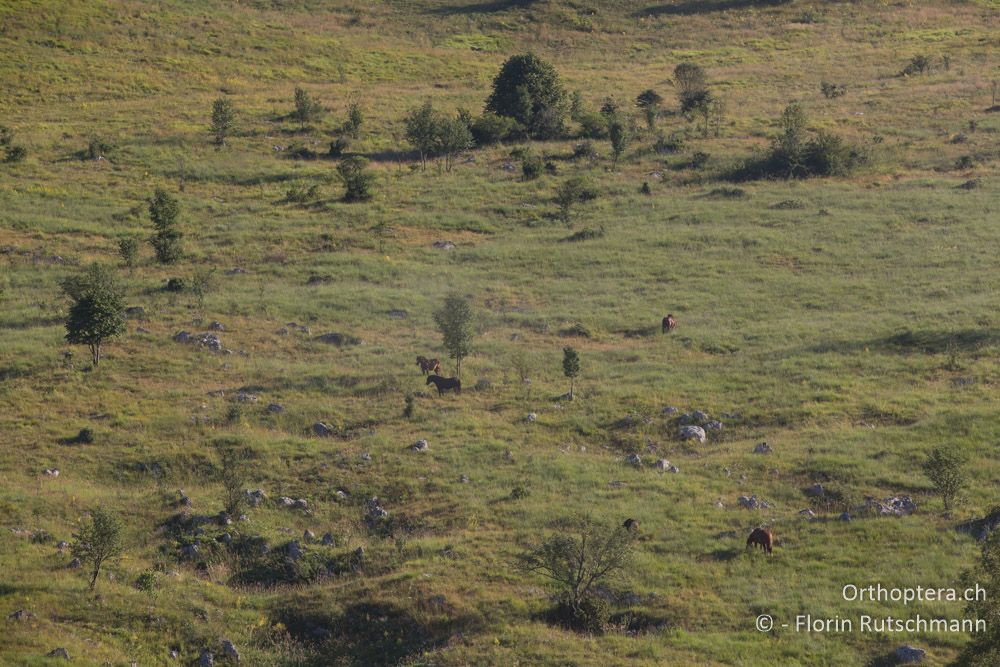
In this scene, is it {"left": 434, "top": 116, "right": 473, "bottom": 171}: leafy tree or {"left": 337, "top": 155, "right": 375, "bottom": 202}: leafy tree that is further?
{"left": 434, "top": 116, "right": 473, "bottom": 171}: leafy tree

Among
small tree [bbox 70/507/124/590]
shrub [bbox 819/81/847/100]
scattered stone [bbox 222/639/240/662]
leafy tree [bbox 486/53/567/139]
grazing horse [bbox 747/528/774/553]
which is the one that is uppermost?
shrub [bbox 819/81/847/100]

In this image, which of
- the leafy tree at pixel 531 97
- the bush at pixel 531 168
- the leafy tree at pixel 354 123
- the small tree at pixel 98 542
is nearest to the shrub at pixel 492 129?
the leafy tree at pixel 531 97

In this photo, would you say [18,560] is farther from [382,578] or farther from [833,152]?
[833,152]

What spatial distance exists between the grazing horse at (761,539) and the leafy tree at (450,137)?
4610 cm

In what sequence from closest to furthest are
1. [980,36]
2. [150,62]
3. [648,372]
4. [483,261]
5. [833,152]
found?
[648,372] → [483,261] → [833,152] → [150,62] → [980,36]

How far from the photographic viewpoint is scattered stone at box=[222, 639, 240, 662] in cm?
2322

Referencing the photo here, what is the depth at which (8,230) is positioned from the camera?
54.9 m

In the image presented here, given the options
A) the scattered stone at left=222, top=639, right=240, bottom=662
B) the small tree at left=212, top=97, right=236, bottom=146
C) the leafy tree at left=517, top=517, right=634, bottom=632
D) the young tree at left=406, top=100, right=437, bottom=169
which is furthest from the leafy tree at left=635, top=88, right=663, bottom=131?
the scattered stone at left=222, top=639, right=240, bottom=662

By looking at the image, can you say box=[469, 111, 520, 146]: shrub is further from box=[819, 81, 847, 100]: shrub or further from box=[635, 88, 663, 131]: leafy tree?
box=[819, 81, 847, 100]: shrub

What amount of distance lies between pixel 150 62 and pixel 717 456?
242 feet

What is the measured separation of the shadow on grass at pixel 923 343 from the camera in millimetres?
40219

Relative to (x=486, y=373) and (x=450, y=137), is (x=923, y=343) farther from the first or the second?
(x=450, y=137)

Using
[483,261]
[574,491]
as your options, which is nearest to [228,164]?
[483,261]

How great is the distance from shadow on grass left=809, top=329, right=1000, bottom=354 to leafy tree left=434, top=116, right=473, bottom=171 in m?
34.1
